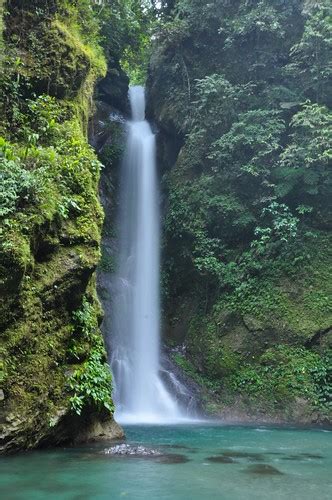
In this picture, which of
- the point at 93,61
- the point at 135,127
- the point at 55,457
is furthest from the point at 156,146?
the point at 55,457

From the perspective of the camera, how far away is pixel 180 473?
6215 mm

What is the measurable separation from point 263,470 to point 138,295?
1144cm

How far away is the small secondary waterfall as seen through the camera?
14.2 m

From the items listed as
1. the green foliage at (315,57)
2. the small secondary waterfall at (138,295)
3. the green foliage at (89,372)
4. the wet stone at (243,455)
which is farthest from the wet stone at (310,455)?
the green foliage at (315,57)

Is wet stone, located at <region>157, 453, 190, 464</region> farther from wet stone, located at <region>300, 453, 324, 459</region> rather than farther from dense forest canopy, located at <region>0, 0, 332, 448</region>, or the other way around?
wet stone, located at <region>300, 453, 324, 459</region>

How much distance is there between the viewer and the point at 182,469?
254 inches

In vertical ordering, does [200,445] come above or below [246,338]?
below

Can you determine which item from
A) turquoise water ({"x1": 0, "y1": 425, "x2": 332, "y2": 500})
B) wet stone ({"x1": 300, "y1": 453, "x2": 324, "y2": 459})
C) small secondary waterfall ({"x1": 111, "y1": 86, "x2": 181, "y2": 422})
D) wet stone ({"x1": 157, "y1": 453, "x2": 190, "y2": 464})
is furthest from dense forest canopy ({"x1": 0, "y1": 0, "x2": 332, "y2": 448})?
wet stone ({"x1": 300, "y1": 453, "x2": 324, "y2": 459})

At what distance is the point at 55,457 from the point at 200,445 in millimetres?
2762

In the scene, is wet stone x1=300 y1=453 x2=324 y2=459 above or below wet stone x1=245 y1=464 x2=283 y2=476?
below

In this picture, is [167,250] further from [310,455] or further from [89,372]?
[310,455]

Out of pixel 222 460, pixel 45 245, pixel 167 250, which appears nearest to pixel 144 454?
pixel 222 460

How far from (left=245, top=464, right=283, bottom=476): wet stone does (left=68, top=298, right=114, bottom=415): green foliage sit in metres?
2.75

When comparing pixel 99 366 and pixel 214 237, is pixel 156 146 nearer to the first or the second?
pixel 214 237
